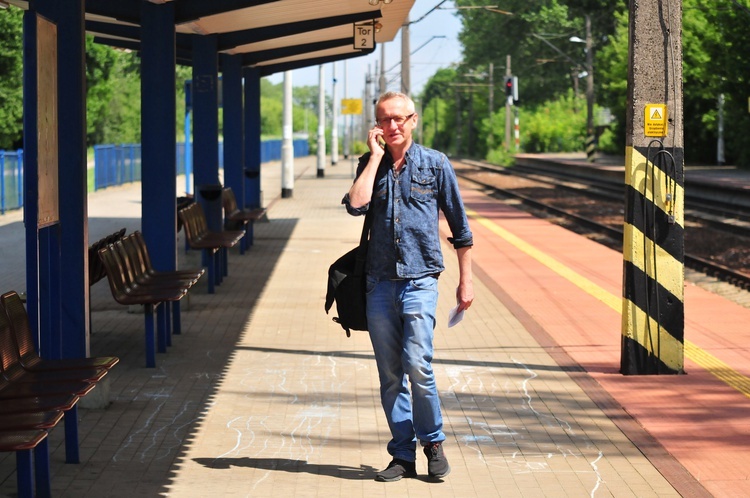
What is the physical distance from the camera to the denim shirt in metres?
6.27

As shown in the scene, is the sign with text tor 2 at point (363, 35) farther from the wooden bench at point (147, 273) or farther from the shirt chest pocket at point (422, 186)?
the shirt chest pocket at point (422, 186)

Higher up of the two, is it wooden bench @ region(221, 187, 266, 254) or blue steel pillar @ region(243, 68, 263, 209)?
blue steel pillar @ region(243, 68, 263, 209)

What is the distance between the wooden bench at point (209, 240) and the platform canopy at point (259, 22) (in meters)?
2.13

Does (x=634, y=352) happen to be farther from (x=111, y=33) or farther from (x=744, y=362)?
(x=111, y=33)

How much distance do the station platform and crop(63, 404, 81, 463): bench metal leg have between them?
0.06 m

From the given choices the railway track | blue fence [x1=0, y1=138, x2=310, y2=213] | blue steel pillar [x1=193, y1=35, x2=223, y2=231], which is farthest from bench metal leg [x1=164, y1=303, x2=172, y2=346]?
blue fence [x1=0, y1=138, x2=310, y2=213]

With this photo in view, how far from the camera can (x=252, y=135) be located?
2467cm

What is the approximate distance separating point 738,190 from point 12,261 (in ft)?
70.9

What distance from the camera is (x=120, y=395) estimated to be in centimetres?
855

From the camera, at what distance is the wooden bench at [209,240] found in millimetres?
13875

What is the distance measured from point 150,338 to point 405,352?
3.58m

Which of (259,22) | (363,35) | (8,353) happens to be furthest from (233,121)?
(8,353)

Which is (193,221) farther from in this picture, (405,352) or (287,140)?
(287,140)

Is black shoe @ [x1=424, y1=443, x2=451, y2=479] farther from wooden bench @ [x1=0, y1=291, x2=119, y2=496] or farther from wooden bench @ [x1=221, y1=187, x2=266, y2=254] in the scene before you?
wooden bench @ [x1=221, y1=187, x2=266, y2=254]
